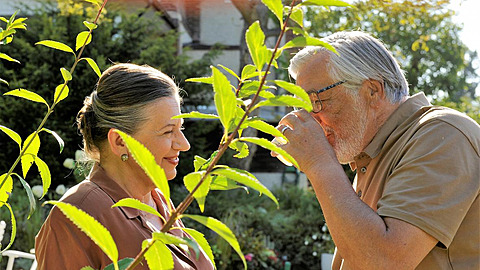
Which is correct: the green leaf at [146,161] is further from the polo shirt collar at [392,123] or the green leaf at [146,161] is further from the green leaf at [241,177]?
the polo shirt collar at [392,123]

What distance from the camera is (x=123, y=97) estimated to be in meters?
2.09

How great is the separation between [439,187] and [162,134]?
2.97 ft

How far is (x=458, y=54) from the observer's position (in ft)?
66.8

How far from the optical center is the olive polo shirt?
5.37 ft

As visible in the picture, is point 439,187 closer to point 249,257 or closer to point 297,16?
point 297,16

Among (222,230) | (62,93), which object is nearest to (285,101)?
(222,230)

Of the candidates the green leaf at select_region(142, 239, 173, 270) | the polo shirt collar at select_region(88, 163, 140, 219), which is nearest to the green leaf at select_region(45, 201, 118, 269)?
the green leaf at select_region(142, 239, 173, 270)

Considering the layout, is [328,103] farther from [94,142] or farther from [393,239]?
[94,142]

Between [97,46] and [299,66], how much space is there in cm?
834

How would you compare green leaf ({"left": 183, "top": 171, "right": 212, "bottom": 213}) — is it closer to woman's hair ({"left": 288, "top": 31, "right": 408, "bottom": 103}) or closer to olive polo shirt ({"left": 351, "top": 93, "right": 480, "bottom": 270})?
olive polo shirt ({"left": 351, "top": 93, "right": 480, "bottom": 270})

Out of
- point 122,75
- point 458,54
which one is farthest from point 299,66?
point 458,54

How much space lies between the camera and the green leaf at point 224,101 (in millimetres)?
775

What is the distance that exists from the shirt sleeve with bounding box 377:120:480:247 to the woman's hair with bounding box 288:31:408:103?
0.39 metres

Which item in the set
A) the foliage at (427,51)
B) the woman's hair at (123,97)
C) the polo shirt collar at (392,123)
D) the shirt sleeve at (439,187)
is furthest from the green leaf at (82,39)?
the foliage at (427,51)
